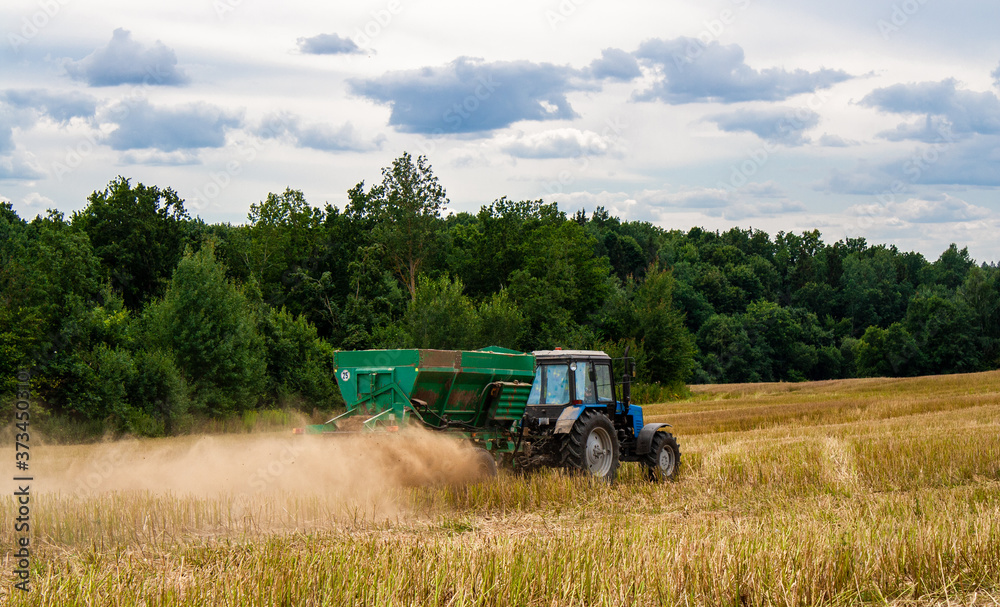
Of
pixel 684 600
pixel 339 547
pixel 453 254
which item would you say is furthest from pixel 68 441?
pixel 453 254

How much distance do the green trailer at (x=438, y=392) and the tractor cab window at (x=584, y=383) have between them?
0.74m

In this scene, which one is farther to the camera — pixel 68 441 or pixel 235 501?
pixel 68 441

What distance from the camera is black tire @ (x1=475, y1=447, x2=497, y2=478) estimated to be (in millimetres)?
11812

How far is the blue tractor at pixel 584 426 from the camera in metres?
12.7

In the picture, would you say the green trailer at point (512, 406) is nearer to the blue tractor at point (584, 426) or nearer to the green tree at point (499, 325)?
the blue tractor at point (584, 426)

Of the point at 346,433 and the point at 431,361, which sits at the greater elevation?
the point at 431,361

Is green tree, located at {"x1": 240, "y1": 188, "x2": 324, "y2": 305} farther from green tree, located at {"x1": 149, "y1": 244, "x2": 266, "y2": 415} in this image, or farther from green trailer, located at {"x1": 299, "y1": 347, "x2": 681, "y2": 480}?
green trailer, located at {"x1": 299, "y1": 347, "x2": 681, "y2": 480}

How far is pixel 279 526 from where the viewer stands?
8.89m

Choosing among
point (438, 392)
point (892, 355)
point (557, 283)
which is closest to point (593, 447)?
point (438, 392)

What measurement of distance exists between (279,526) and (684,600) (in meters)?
4.80

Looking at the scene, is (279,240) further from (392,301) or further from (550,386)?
(550,386)

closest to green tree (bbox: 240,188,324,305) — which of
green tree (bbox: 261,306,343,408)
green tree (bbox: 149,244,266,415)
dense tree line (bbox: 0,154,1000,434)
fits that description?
dense tree line (bbox: 0,154,1000,434)

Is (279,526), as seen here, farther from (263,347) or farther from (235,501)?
(263,347)

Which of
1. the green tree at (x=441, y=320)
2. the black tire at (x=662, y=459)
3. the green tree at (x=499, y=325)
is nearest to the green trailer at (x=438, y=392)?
the black tire at (x=662, y=459)
